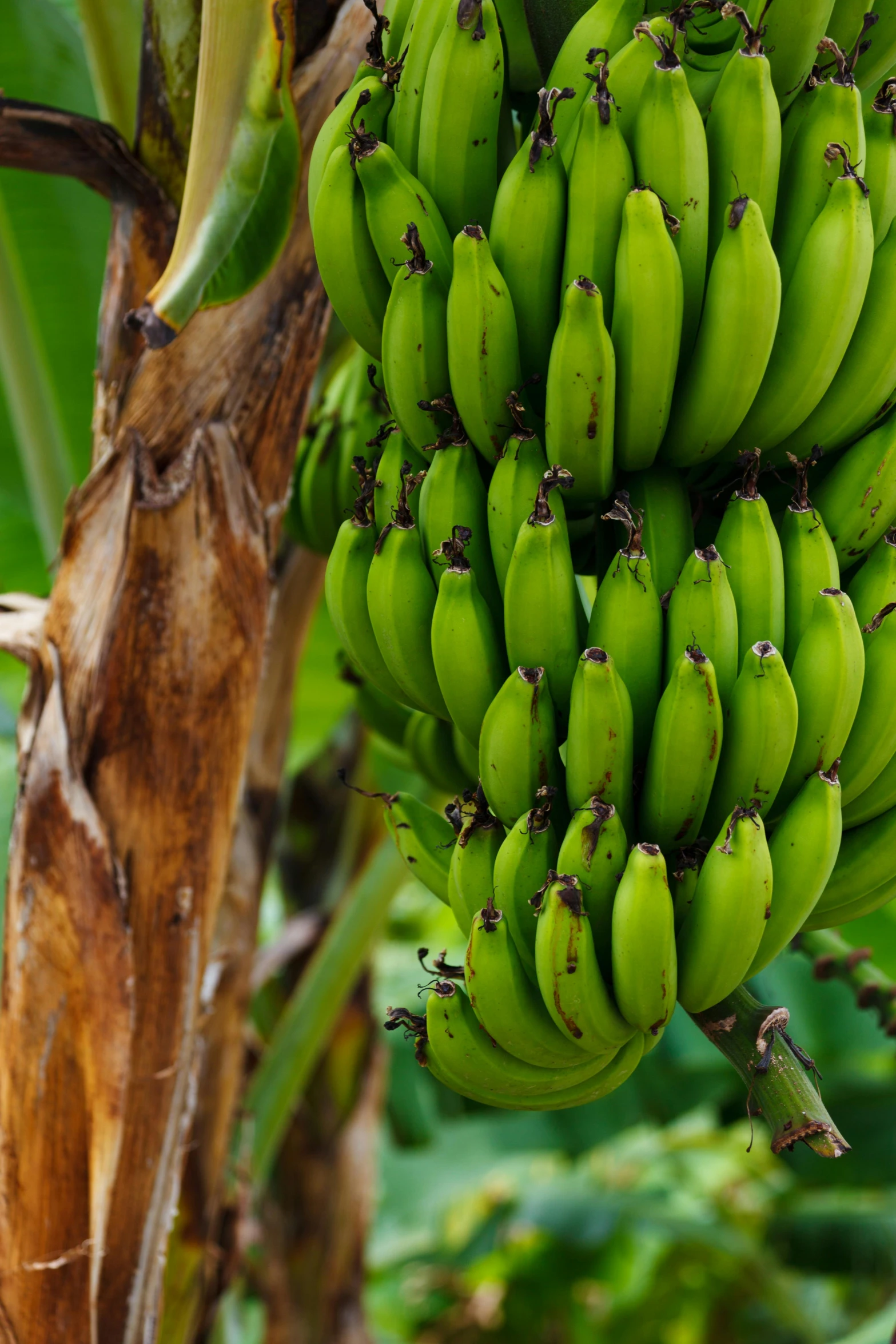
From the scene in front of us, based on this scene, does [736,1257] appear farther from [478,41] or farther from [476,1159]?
[478,41]

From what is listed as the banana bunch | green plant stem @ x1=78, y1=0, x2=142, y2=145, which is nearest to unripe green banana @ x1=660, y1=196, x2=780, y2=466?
the banana bunch

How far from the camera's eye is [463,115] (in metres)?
0.61

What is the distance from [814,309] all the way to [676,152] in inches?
4.5

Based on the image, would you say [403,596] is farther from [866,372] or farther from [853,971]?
[853,971]

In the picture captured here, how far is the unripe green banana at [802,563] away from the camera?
60 cm

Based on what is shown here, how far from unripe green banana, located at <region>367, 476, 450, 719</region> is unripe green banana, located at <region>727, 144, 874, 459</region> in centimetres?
21

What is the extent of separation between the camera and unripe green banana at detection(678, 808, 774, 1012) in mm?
529

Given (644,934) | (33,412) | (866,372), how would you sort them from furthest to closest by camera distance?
1. (33,412)
2. (866,372)
3. (644,934)

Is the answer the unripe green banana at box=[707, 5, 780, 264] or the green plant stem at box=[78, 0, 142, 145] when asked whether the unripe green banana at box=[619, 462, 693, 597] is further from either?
the green plant stem at box=[78, 0, 142, 145]

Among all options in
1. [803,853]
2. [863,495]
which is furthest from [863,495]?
[803,853]

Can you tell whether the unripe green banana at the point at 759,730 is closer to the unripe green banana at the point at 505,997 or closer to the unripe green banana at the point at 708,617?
the unripe green banana at the point at 708,617

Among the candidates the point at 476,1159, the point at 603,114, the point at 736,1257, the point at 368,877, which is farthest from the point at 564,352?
the point at 736,1257

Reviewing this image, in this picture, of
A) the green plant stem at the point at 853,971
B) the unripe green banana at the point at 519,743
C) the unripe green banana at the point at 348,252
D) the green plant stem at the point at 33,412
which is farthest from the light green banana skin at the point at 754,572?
the green plant stem at the point at 33,412

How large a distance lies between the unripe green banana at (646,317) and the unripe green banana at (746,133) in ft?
0.15
